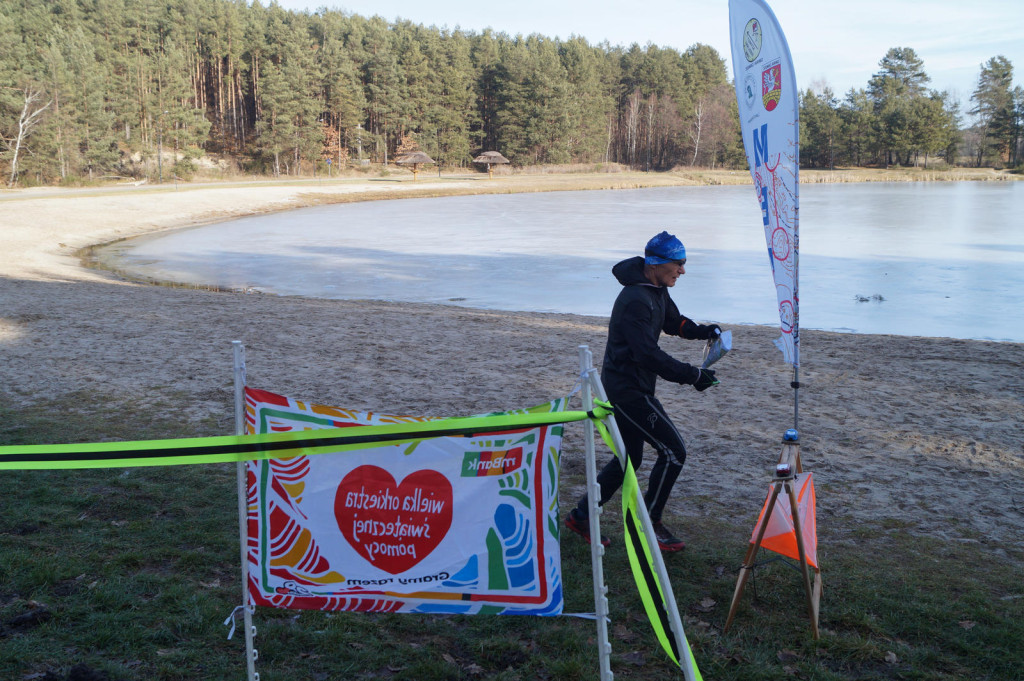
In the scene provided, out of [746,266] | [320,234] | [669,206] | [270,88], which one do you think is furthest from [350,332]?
[270,88]

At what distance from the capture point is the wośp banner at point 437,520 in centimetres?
252

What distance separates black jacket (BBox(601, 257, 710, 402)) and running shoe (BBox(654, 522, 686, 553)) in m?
0.83

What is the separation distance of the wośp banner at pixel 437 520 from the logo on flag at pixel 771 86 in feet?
8.30

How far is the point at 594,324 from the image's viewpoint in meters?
12.1

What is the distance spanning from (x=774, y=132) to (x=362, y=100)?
255 ft

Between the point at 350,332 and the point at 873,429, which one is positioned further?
the point at 350,332

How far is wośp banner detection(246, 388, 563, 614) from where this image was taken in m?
2.52

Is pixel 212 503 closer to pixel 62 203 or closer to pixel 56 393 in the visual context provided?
pixel 56 393

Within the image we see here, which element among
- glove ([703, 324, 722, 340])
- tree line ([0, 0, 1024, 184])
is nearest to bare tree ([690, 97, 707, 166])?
tree line ([0, 0, 1024, 184])

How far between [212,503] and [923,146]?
10624 cm

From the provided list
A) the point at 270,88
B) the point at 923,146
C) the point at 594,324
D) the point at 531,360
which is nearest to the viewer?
the point at 531,360

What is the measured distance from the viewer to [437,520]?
2.54 meters

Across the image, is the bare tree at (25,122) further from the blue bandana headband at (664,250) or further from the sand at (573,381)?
the blue bandana headband at (664,250)

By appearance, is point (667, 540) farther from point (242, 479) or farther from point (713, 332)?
point (242, 479)
